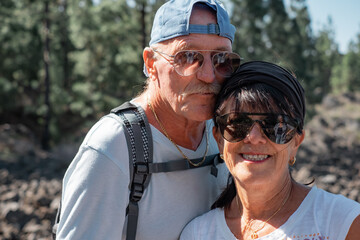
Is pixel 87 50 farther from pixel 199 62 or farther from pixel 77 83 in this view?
pixel 199 62

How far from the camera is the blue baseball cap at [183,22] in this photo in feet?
7.38

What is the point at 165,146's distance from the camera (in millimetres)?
2471

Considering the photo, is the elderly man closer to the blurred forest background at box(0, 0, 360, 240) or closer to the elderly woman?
the elderly woman

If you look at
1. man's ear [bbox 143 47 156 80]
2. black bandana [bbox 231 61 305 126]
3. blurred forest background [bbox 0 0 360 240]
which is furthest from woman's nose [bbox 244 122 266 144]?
blurred forest background [bbox 0 0 360 240]

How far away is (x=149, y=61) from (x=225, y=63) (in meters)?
0.52

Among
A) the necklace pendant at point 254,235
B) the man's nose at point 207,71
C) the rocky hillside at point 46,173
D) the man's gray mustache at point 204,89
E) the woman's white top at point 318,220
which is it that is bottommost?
the rocky hillside at point 46,173

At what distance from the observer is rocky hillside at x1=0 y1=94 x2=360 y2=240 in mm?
7520

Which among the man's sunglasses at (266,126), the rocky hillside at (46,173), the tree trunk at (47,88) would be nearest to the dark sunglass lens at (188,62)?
the man's sunglasses at (266,126)

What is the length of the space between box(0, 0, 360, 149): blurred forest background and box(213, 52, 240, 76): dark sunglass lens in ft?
31.9

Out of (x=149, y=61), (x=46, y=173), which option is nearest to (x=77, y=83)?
(x=46, y=173)

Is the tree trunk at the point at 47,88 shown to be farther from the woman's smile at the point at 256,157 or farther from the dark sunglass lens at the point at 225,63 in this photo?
the woman's smile at the point at 256,157

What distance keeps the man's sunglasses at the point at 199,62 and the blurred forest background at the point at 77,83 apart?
222 inches

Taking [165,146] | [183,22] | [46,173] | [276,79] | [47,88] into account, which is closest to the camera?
[276,79]

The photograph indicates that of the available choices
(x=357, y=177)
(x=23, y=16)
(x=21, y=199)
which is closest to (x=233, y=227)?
(x=21, y=199)
